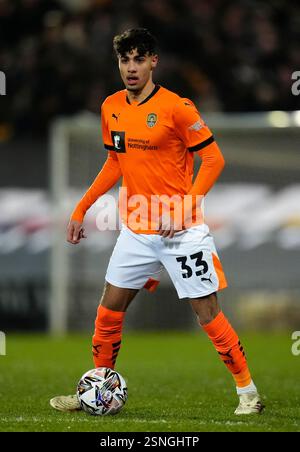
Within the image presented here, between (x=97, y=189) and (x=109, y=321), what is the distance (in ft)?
2.81

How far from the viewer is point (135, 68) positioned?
6023 millimetres

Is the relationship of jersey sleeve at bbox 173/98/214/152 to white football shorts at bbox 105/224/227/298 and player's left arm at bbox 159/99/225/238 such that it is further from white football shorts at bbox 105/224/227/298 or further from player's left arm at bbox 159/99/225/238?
white football shorts at bbox 105/224/227/298


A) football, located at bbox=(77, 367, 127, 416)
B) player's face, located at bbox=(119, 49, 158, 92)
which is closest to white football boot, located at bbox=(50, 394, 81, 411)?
football, located at bbox=(77, 367, 127, 416)

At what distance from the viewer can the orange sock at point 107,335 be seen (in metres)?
6.27

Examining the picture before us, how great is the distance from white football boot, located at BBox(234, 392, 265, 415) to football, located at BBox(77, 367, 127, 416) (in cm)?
69

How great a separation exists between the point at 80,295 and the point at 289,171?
136 inches

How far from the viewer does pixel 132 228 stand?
6.26 metres

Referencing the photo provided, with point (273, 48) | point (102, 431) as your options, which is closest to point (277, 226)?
point (273, 48)

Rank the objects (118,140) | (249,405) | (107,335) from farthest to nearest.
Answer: (107,335), (118,140), (249,405)

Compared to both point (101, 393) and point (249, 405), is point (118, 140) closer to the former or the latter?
point (101, 393)

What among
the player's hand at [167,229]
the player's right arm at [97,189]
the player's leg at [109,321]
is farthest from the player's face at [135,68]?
the player's leg at [109,321]

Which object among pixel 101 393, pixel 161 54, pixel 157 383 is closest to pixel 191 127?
pixel 101 393

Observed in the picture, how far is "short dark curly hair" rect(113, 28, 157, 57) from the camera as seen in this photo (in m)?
6.02

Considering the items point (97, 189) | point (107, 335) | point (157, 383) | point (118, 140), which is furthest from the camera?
point (157, 383)
